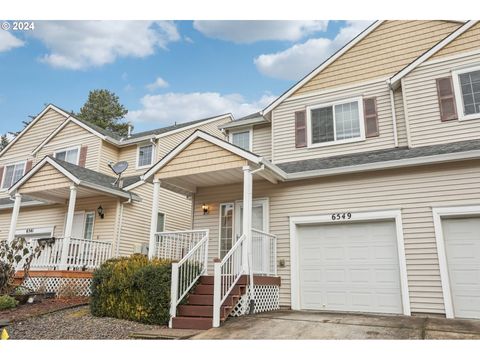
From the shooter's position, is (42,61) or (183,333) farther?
(42,61)

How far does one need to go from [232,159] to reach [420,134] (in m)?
4.45

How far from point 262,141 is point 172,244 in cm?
415

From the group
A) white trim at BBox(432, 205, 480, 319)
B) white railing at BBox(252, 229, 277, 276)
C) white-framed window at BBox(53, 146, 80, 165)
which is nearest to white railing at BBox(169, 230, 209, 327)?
white railing at BBox(252, 229, 277, 276)

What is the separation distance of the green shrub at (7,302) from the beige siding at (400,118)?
31.5ft

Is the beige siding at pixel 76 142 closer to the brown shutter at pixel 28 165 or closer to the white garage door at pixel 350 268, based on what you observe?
the brown shutter at pixel 28 165

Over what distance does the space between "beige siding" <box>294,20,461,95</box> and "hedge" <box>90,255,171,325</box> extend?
21.4ft

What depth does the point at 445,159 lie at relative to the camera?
7172 millimetres

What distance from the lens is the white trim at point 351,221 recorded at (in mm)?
7244

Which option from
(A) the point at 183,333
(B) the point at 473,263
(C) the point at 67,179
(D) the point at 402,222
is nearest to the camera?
A: (A) the point at 183,333

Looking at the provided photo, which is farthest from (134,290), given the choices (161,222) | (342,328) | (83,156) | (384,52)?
(83,156)

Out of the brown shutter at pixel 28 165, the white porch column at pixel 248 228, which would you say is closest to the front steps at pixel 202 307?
the white porch column at pixel 248 228

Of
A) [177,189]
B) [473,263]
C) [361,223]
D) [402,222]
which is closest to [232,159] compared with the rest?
[177,189]

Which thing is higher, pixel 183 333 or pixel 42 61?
pixel 42 61
